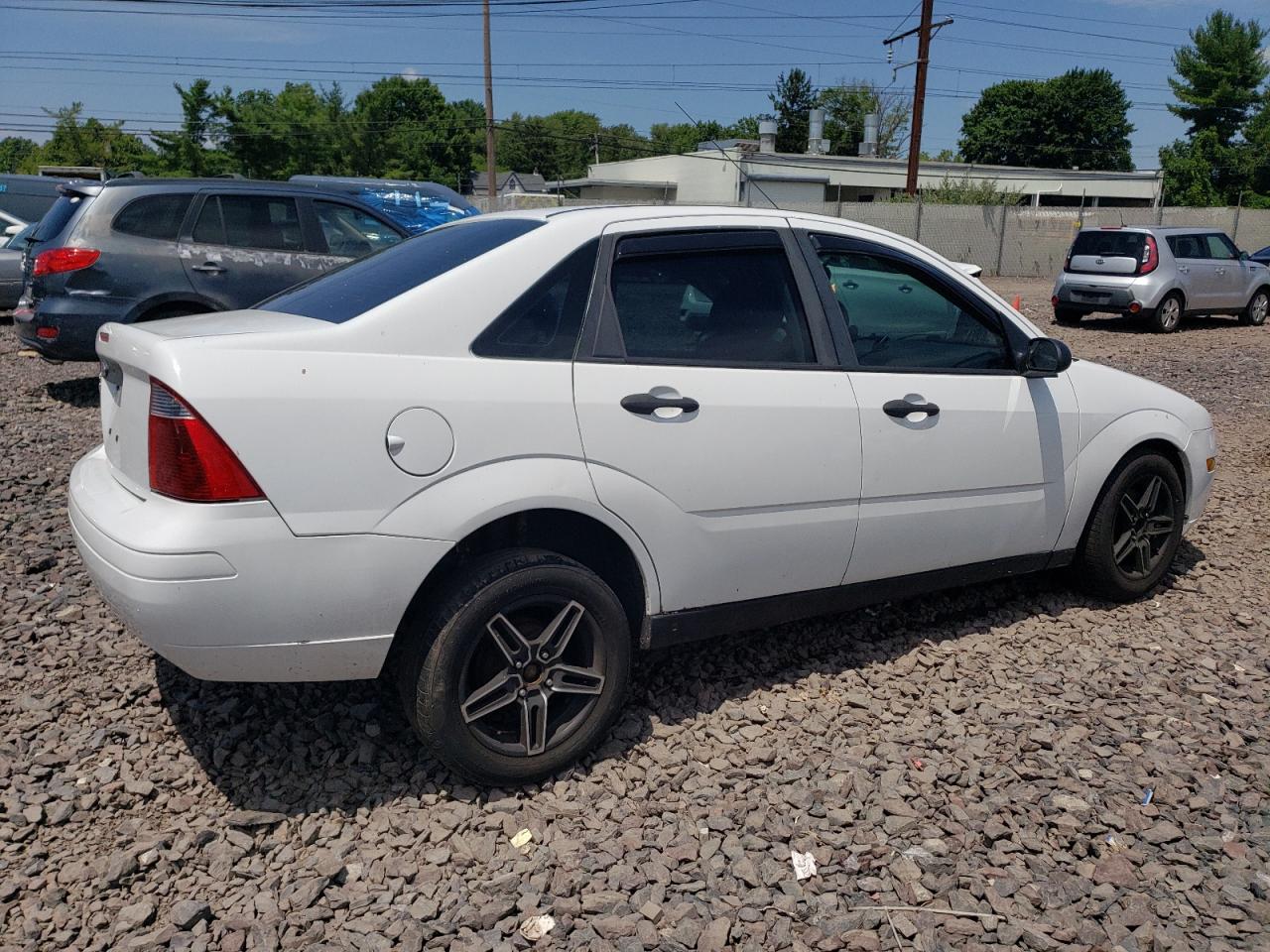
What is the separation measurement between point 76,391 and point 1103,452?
863cm

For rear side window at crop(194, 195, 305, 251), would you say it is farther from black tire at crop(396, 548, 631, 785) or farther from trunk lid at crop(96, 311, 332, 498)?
black tire at crop(396, 548, 631, 785)

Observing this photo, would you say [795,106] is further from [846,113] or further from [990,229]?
[990,229]

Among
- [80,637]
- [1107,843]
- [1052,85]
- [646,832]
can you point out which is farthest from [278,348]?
[1052,85]

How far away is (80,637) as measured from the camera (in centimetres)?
416

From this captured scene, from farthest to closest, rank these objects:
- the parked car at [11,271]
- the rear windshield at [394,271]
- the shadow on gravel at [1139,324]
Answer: the shadow on gravel at [1139,324], the parked car at [11,271], the rear windshield at [394,271]

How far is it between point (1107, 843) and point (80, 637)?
3828 mm

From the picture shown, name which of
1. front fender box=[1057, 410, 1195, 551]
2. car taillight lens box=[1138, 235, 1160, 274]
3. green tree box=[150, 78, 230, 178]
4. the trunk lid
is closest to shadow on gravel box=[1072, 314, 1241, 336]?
car taillight lens box=[1138, 235, 1160, 274]

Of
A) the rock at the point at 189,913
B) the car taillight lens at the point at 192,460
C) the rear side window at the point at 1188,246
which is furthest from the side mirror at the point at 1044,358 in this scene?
the rear side window at the point at 1188,246

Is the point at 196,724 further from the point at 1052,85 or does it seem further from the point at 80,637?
the point at 1052,85

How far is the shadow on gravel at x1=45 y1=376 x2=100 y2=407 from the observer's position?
29.2 feet

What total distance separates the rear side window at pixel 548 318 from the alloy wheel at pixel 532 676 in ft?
2.47

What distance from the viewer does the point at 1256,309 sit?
18.0 meters

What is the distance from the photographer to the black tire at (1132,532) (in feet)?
15.1

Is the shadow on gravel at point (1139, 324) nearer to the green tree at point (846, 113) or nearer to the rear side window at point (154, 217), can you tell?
the rear side window at point (154, 217)
